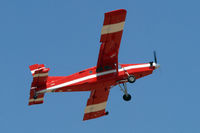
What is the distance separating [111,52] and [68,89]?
347 centimetres

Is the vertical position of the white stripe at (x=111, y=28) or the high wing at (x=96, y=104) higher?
the white stripe at (x=111, y=28)

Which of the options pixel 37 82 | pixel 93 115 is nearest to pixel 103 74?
pixel 37 82

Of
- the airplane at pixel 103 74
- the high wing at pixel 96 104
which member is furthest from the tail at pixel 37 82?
the high wing at pixel 96 104

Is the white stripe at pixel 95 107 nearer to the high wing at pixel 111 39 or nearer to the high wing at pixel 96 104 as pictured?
the high wing at pixel 96 104

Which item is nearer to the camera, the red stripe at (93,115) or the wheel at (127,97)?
the wheel at (127,97)

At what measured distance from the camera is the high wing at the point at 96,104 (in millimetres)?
32312

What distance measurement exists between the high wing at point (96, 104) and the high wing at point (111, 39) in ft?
9.29

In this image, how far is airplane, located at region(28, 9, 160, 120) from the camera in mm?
28219

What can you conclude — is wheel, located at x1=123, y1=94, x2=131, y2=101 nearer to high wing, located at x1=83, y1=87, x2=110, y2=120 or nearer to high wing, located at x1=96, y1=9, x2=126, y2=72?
high wing, located at x1=83, y1=87, x2=110, y2=120

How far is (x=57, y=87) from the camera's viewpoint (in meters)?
29.4

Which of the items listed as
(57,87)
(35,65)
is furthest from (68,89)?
(35,65)

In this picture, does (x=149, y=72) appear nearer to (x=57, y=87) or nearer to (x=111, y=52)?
(x=111, y=52)

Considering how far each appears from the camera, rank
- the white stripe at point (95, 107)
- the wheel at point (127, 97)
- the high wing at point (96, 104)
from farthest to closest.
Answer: the white stripe at point (95, 107) < the high wing at point (96, 104) < the wheel at point (127, 97)

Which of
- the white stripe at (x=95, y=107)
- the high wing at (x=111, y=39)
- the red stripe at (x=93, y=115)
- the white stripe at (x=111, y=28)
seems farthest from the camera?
the red stripe at (x=93, y=115)
